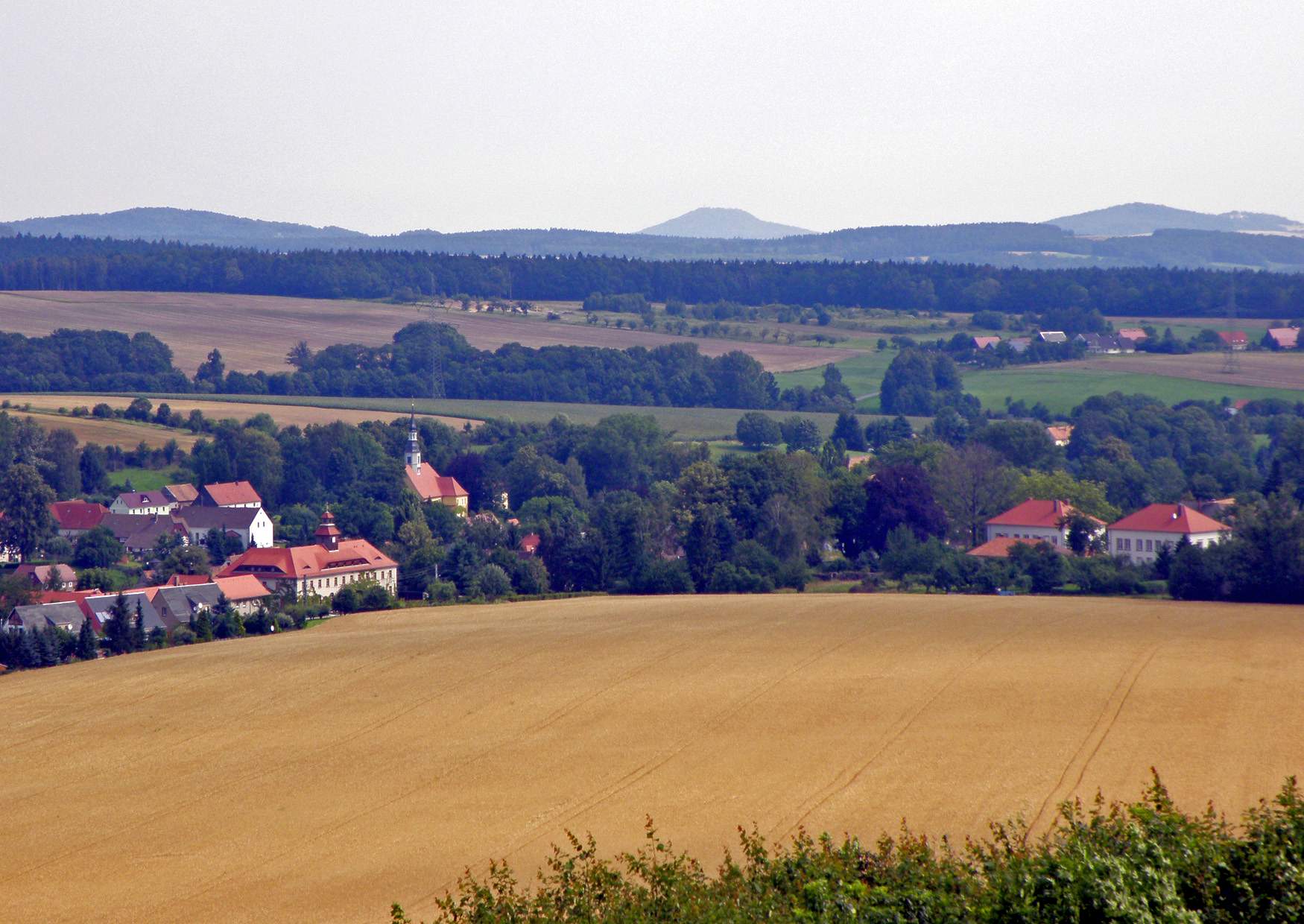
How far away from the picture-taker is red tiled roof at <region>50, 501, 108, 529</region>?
75.7 meters

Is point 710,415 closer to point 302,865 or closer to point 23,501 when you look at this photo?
point 23,501

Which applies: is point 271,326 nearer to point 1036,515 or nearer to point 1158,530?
point 1036,515

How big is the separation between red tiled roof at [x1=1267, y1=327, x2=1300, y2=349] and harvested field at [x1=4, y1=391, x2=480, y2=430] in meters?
62.0

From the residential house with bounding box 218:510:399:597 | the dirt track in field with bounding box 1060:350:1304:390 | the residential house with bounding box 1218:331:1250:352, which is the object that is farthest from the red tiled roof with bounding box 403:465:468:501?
the residential house with bounding box 1218:331:1250:352

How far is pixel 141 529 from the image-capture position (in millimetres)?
74875

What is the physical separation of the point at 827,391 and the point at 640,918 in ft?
323

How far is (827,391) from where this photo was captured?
369 feet

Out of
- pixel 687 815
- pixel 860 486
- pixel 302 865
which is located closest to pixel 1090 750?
pixel 687 815

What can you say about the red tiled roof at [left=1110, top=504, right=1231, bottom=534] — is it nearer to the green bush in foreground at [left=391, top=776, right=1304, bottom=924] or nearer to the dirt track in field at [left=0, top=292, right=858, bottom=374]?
the green bush in foreground at [left=391, top=776, right=1304, bottom=924]

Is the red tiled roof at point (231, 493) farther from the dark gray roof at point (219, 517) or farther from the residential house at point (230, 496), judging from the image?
the dark gray roof at point (219, 517)

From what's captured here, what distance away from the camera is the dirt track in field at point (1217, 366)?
10131 cm

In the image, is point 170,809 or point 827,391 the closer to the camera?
point 170,809

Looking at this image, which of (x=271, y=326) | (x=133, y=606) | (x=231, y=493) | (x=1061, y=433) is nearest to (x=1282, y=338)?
(x=1061, y=433)

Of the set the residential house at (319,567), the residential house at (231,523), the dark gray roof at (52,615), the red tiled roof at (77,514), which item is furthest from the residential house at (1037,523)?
the red tiled roof at (77,514)
